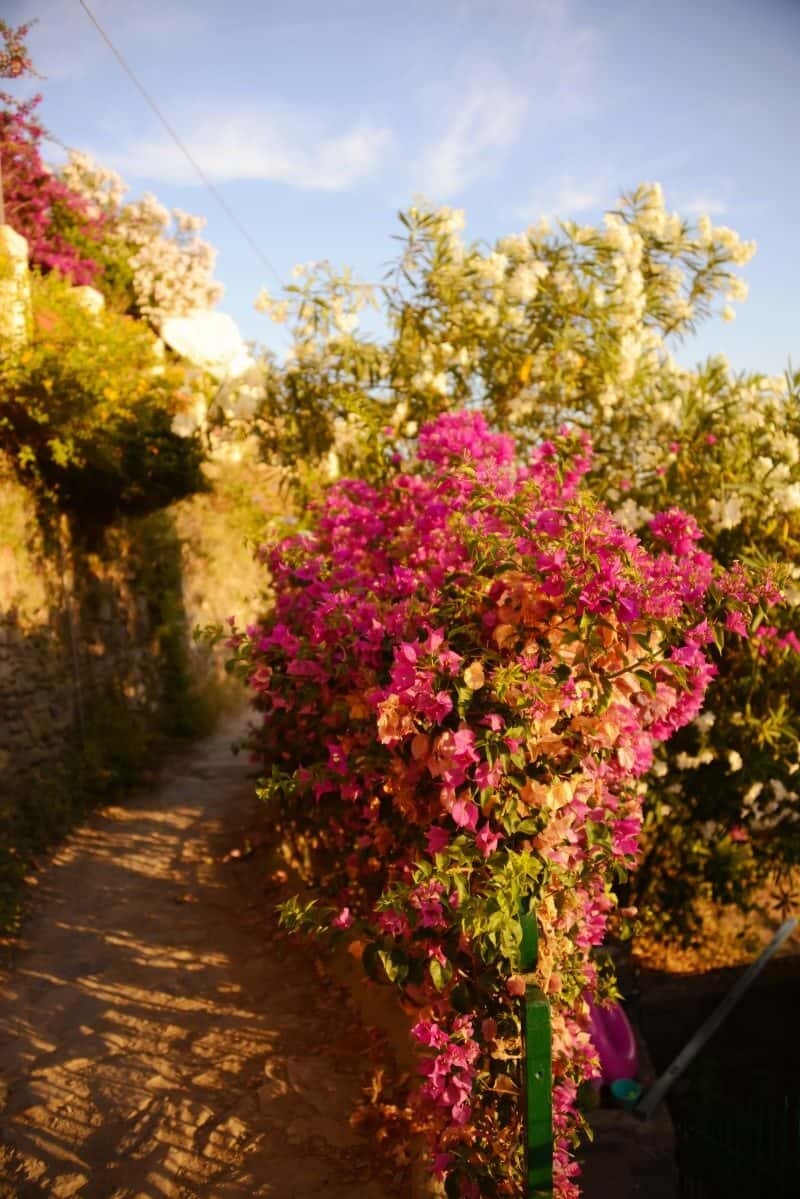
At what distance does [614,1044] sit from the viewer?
4.05 metres

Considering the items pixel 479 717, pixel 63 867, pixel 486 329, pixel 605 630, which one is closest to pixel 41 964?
pixel 63 867

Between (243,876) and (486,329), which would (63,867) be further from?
(486,329)

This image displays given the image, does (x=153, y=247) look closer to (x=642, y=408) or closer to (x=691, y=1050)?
(x=642, y=408)

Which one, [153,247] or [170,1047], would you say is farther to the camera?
[153,247]

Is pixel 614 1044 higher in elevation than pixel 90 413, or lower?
lower

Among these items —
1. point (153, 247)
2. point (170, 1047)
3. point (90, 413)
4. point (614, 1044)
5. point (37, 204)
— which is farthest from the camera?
point (153, 247)

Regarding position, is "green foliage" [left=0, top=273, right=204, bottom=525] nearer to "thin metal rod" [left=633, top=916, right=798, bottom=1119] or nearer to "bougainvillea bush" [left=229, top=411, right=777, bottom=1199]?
"bougainvillea bush" [left=229, top=411, right=777, bottom=1199]

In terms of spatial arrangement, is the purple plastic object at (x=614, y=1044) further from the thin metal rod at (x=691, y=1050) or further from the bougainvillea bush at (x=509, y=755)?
the bougainvillea bush at (x=509, y=755)

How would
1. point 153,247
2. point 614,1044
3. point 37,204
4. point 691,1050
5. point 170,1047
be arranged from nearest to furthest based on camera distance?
point 170,1047 < point 614,1044 < point 691,1050 < point 37,204 < point 153,247

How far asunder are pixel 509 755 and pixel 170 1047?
8.40 ft

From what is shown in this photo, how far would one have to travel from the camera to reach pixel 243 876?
566 centimetres

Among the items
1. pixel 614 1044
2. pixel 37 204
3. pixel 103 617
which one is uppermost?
pixel 37 204

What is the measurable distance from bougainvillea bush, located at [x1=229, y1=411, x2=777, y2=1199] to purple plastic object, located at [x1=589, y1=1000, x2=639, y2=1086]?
126cm

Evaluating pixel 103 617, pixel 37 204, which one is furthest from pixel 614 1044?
pixel 37 204
